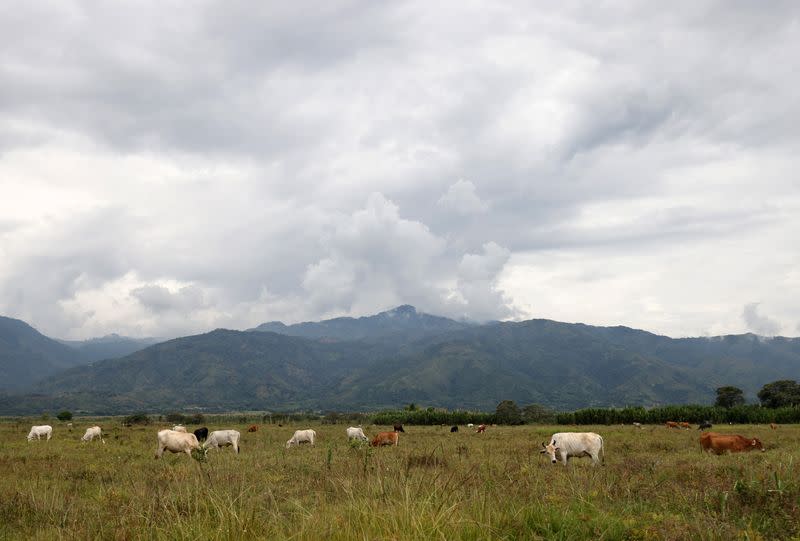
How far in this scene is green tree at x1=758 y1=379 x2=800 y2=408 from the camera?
85350mm

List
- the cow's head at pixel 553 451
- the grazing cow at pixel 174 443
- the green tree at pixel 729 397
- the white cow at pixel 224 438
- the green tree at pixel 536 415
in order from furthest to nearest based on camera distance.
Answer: the green tree at pixel 729 397
the green tree at pixel 536 415
the white cow at pixel 224 438
the grazing cow at pixel 174 443
the cow's head at pixel 553 451

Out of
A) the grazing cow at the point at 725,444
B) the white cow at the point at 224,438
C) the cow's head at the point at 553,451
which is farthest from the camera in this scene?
the white cow at the point at 224,438

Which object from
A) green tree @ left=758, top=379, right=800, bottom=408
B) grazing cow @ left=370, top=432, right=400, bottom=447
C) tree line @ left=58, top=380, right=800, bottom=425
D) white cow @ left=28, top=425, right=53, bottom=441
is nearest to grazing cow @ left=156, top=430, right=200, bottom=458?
grazing cow @ left=370, top=432, right=400, bottom=447

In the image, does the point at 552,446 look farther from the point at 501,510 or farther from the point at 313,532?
the point at 313,532

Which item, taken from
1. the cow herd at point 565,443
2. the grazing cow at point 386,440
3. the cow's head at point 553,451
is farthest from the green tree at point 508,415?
the cow's head at point 553,451

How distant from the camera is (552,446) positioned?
19594 millimetres

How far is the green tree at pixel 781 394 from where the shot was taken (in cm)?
8535

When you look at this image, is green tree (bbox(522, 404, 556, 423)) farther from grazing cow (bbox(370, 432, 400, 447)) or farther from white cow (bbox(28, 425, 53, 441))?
white cow (bbox(28, 425, 53, 441))

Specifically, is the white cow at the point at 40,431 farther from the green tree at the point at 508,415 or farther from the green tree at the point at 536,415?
the green tree at the point at 536,415

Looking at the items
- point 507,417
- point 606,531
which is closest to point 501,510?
point 606,531

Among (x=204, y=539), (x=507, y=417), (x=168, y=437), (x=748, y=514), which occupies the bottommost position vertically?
(x=507, y=417)

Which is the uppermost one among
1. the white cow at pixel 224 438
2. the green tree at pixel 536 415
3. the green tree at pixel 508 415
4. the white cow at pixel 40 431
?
the white cow at pixel 224 438

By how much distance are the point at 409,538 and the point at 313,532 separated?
3.60ft

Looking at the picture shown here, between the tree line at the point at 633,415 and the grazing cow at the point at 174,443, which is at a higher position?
the grazing cow at the point at 174,443
